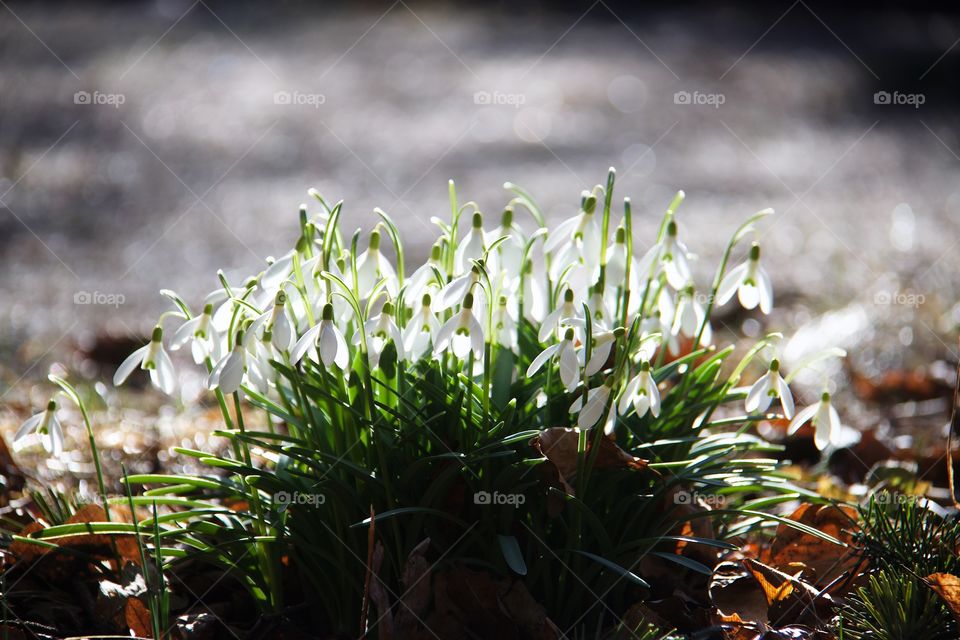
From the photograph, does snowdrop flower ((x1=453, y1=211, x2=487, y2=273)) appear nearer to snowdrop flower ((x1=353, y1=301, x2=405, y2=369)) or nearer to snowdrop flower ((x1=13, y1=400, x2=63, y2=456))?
snowdrop flower ((x1=353, y1=301, x2=405, y2=369))

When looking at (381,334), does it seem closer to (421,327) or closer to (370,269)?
(421,327)

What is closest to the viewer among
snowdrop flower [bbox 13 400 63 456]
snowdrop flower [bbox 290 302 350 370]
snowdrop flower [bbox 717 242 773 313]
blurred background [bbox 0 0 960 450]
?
snowdrop flower [bbox 290 302 350 370]

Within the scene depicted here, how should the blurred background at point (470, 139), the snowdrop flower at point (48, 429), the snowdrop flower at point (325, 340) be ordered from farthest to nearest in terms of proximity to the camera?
the blurred background at point (470, 139) → the snowdrop flower at point (48, 429) → the snowdrop flower at point (325, 340)

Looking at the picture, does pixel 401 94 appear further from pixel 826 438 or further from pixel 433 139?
pixel 826 438

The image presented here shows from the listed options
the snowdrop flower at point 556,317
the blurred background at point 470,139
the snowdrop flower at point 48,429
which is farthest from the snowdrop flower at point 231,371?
the blurred background at point 470,139

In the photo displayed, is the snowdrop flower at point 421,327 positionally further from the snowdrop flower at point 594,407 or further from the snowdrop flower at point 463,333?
the snowdrop flower at point 594,407

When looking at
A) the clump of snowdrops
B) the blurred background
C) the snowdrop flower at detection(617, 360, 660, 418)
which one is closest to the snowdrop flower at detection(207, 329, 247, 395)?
the clump of snowdrops

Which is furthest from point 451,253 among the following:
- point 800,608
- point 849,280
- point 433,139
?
point 433,139
